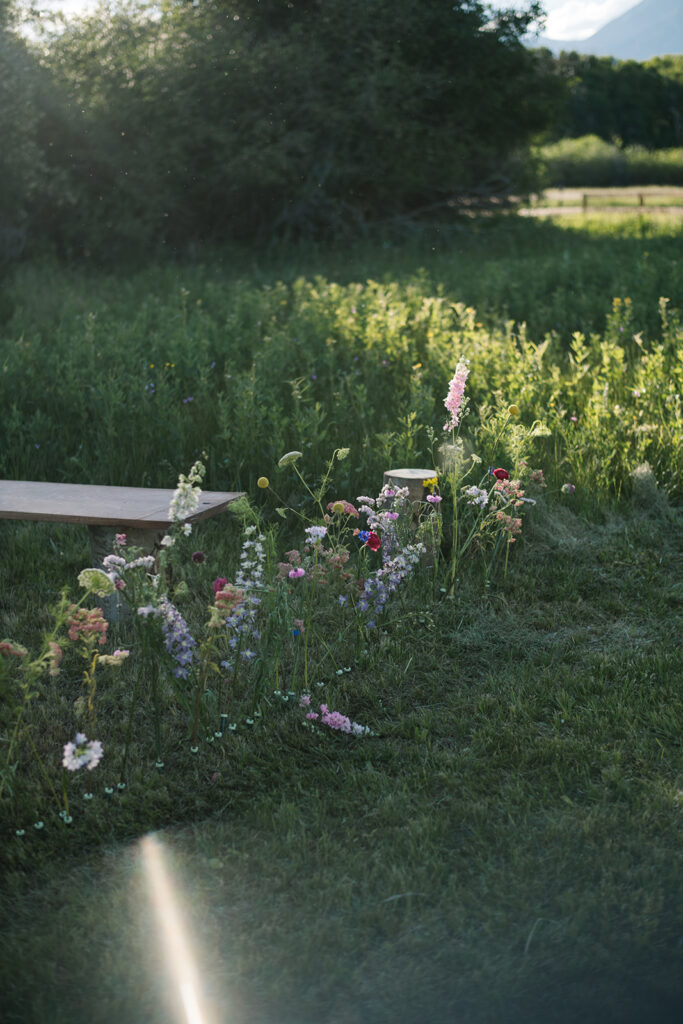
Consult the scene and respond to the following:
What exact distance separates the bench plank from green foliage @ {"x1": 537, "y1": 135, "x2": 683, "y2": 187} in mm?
53028

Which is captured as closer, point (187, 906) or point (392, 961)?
point (392, 961)

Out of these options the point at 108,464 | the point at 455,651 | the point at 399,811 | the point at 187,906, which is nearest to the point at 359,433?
the point at 108,464

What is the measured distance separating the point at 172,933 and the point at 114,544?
6.22 ft

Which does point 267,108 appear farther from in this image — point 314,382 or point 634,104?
point 634,104

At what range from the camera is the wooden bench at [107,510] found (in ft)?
12.2

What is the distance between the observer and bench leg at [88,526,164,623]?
384cm

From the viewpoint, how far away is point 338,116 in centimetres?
1903

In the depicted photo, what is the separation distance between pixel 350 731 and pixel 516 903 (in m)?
0.92

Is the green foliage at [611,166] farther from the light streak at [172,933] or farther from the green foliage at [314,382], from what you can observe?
the light streak at [172,933]

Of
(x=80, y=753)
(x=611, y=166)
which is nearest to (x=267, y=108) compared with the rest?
(x=80, y=753)

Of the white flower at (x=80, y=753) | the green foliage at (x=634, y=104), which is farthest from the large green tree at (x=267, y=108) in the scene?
the green foliage at (x=634, y=104)

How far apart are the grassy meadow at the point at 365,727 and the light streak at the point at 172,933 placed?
29 mm

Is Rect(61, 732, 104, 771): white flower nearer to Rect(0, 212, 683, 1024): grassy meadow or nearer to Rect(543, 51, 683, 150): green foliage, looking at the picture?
Rect(0, 212, 683, 1024): grassy meadow

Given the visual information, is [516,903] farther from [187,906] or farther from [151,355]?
[151,355]
